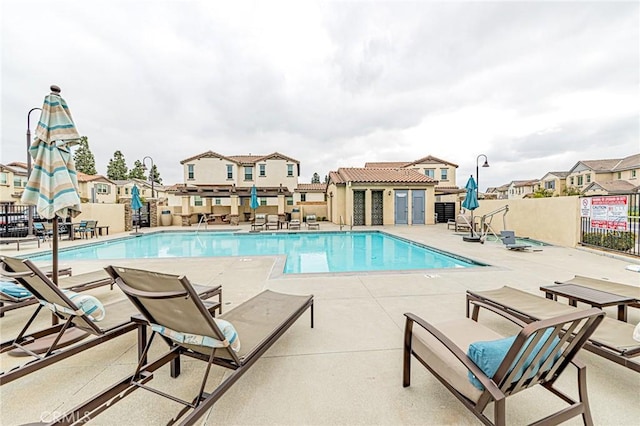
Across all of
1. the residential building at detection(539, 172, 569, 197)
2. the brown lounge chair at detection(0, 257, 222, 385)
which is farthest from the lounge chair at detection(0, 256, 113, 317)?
the residential building at detection(539, 172, 569, 197)

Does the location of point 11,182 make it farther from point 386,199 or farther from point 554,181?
point 554,181

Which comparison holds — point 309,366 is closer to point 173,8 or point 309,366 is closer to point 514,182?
point 173,8

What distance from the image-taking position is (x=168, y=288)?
178cm

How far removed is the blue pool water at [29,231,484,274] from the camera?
336 inches

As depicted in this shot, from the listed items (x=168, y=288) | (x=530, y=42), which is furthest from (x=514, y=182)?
(x=168, y=288)

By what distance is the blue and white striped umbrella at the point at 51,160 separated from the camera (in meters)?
2.87

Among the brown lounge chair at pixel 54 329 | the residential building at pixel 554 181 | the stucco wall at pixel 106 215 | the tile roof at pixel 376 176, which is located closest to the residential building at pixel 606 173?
the residential building at pixel 554 181

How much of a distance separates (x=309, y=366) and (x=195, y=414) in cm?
119

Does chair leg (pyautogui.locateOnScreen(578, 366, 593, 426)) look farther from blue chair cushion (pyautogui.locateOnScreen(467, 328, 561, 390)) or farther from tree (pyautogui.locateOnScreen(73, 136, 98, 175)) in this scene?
tree (pyautogui.locateOnScreen(73, 136, 98, 175))

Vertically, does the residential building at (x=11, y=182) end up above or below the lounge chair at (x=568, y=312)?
above

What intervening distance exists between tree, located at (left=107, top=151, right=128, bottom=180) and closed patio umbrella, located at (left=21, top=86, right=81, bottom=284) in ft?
184

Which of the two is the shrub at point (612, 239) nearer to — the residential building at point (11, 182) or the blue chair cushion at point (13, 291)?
the blue chair cushion at point (13, 291)

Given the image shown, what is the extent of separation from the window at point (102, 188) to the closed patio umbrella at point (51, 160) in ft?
132

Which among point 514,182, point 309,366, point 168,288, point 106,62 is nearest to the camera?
point 168,288
